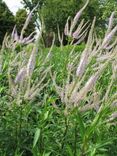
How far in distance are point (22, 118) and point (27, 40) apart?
1578 millimetres

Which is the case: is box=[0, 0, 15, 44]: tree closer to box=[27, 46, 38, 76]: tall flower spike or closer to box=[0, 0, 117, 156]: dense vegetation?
Result: box=[0, 0, 117, 156]: dense vegetation

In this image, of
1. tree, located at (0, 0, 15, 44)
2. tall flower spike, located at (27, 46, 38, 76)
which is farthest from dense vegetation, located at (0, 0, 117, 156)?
tree, located at (0, 0, 15, 44)

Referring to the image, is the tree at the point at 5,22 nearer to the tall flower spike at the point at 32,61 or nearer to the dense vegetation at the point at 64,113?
the dense vegetation at the point at 64,113

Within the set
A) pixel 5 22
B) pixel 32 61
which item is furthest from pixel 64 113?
pixel 5 22

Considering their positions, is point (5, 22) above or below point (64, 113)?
above

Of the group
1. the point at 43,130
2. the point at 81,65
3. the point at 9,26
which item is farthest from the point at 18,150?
the point at 9,26

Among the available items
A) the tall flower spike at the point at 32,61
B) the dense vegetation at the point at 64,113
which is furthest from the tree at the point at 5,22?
the tall flower spike at the point at 32,61

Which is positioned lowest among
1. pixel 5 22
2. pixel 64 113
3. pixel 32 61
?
pixel 64 113

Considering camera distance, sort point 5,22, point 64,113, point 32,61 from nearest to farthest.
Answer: point 32,61, point 64,113, point 5,22

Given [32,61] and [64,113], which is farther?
[64,113]

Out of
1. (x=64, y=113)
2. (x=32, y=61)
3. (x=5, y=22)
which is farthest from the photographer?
(x=5, y=22)

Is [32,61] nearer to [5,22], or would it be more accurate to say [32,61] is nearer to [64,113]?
[64,113]

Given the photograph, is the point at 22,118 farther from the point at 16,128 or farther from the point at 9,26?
the point at 9,26

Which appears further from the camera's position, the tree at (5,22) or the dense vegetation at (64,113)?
the tree at (5,22)
